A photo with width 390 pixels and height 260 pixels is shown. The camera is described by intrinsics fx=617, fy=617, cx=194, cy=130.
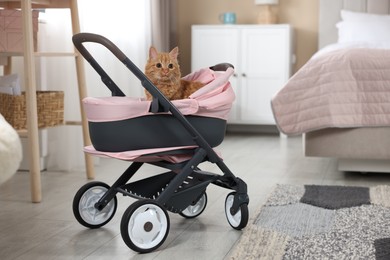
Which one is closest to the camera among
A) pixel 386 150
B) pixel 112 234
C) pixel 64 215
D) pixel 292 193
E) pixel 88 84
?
pixel 112 234

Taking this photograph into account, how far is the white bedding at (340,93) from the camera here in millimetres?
2865

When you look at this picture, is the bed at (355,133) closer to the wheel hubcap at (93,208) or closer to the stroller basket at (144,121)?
the stroller basket at (144,121)

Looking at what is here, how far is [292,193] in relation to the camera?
262 cm

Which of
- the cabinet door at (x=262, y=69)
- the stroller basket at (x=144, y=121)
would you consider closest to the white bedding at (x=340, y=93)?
the stroller basket at (x=144, y=121)

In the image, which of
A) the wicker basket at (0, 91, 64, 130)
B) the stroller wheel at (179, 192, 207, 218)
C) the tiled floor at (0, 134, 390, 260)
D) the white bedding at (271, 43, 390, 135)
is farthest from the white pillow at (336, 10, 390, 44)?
the stroller wheel at (179, 192, 207, 218)

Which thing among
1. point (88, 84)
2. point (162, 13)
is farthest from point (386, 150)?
point (162, 13)

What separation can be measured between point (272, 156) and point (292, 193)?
1182 mm

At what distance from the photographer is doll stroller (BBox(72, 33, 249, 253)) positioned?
183 cm

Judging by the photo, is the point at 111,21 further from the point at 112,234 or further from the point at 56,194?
the point at 112,234

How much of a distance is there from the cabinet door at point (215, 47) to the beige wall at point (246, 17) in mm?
426

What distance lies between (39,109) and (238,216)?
4.26ft

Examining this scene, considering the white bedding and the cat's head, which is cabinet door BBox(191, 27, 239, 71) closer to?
the white bedding

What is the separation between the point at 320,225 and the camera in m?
2.12

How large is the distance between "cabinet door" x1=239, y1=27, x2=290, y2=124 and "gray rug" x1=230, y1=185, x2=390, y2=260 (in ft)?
7.23
